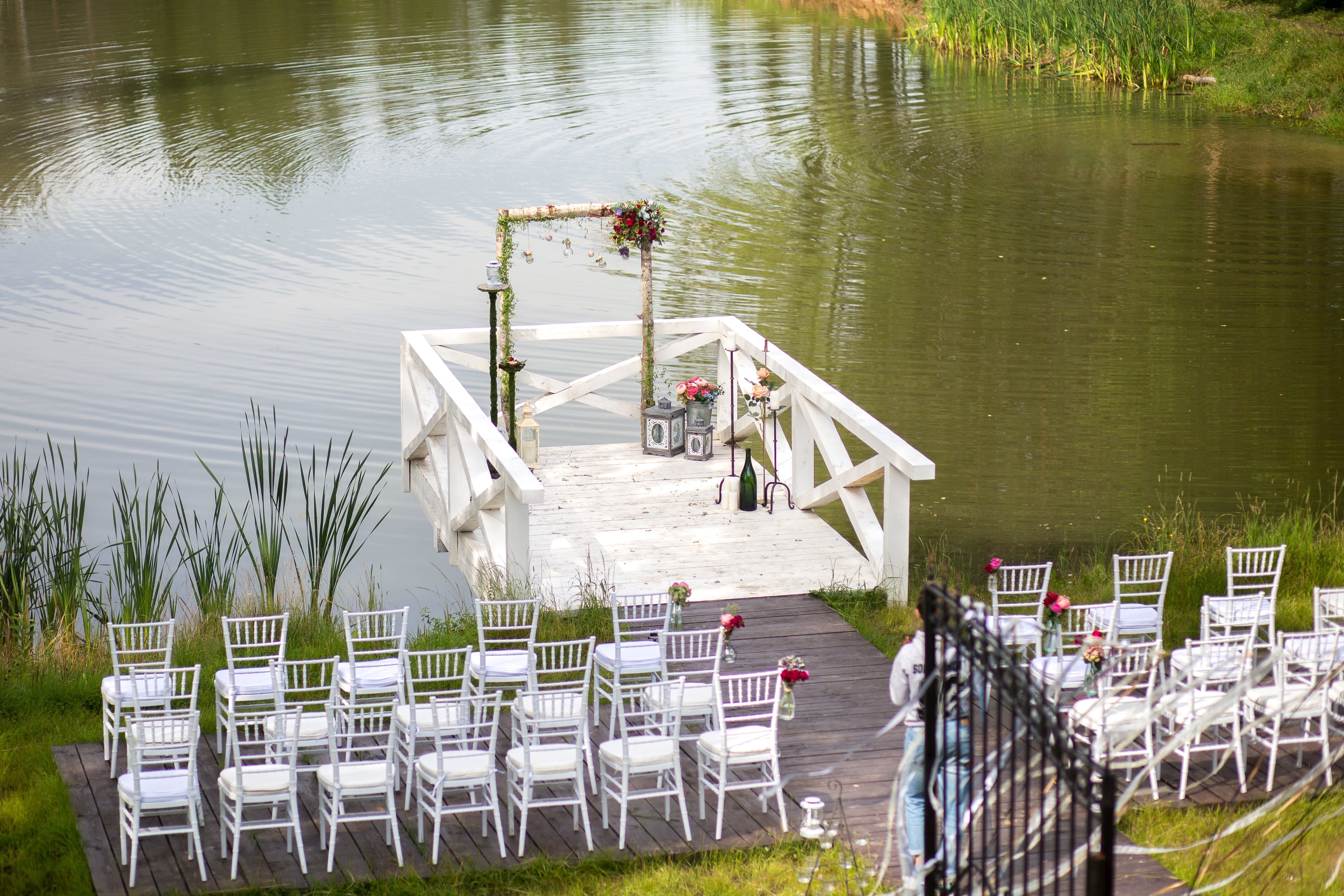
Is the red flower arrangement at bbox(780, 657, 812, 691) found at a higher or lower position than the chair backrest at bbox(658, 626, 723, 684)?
higher

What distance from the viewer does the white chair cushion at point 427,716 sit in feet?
27.2

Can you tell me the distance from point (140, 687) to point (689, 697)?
320 centimetres

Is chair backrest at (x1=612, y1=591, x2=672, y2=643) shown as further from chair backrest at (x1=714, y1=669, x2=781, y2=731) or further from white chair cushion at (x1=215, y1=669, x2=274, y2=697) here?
white chair cushion at (x1=215, y1=669, x2=274, y2=697)

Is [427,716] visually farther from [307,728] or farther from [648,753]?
[648,753]

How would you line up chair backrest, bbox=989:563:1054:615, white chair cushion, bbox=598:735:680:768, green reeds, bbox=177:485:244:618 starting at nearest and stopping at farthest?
white chair cushion, bbox=598:735:680:768
chair backrest, bbox=989:563:1054:615
green reeds, bbox=177:485:244:618

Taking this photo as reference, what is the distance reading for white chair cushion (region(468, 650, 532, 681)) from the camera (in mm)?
9188

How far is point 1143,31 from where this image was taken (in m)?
35.3

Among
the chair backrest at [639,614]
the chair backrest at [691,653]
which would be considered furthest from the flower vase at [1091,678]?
the chair backrest at [639,614]

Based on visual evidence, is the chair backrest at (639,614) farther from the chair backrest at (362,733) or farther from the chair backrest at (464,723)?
the chair backrest at (362,733)

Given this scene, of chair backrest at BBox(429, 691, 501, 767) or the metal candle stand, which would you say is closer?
the metal candle stand

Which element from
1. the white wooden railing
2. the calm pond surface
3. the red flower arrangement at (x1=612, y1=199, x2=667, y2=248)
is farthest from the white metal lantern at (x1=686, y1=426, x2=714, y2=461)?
the calm pond surface

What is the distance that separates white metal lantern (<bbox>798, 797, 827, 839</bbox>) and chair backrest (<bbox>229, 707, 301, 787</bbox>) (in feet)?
8.41

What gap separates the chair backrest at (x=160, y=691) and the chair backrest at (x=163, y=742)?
0.06 metres

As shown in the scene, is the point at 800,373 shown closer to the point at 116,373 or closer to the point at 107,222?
the point at 116,373
